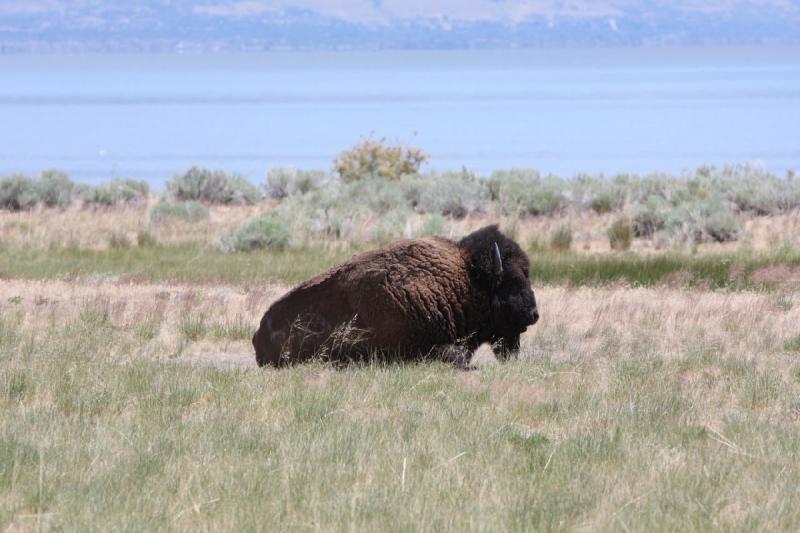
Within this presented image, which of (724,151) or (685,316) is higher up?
(685,316)

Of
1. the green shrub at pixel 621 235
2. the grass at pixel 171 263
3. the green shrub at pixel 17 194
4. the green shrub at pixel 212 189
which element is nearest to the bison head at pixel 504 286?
the grass at pixel 171 263

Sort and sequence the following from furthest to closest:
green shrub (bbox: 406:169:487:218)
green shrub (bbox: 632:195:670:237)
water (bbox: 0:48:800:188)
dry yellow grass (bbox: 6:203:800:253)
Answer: water (bbox: 0:48:800:188)
green shrub (bbox: 406:169:487:218)
green shrub (bbox: 632:195:670:237)
dry yellow grass (bbox: 6:203:800:253)

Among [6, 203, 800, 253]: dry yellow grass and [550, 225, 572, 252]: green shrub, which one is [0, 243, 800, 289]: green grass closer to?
[550, 225, 572, 252]: green shrub

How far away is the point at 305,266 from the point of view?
1867cm

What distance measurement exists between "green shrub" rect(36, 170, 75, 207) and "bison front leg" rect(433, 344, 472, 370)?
2044 cm

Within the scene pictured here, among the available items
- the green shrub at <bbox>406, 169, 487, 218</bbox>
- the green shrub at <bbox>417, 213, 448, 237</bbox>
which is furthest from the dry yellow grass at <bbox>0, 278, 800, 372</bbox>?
the green shrub at <bbox>406, 169, 487, 218</bbox>

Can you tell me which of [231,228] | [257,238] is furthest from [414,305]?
[231,228]

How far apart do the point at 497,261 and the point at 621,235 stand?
11947 millimetres

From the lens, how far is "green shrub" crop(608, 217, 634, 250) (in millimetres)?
21875

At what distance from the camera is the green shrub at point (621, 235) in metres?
21.9

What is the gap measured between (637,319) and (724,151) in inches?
1948

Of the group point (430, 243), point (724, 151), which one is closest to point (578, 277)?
point (430, 243)

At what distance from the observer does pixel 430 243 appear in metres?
10.9

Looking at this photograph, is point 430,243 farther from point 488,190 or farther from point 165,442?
point 488,190
